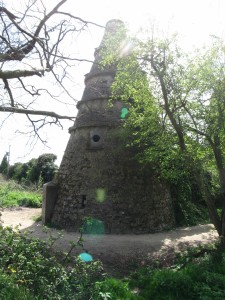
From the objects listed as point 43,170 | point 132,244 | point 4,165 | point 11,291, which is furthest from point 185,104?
point 4,165

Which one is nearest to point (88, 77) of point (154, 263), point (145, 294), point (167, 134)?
point (167, 134)

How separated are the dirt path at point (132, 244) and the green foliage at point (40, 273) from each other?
188cm

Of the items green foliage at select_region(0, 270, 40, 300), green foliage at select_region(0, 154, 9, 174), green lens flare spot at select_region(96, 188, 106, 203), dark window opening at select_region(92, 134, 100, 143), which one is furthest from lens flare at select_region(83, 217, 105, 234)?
green foliage at select_region(0, 154, 9, 174)

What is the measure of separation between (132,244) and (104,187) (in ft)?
8.61

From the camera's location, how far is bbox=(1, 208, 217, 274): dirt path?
7.67 meters

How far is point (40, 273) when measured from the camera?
164 inches

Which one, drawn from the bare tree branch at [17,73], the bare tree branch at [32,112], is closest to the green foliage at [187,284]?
the bare tree branch at [32,112]

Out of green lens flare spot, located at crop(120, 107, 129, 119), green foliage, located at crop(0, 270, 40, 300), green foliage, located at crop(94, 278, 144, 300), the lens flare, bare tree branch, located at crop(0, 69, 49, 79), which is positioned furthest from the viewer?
green lens flare spot, located at crop(120, 107, 129, 119)

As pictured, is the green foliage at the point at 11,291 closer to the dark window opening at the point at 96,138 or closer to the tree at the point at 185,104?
the tree at the point at 185,104

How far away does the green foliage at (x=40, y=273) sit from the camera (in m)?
3.86

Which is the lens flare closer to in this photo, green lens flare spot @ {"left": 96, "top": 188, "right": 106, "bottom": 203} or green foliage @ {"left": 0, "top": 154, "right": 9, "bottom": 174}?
green lens flare spot @ {"left": 96, "top": 188, "right": 106, "bottom": 203}

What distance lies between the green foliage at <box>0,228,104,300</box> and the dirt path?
188cm

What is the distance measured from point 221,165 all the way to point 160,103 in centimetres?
228

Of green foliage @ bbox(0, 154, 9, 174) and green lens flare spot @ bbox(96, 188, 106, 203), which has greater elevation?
green foliage @ bbox(0, 154, 9, 174)
